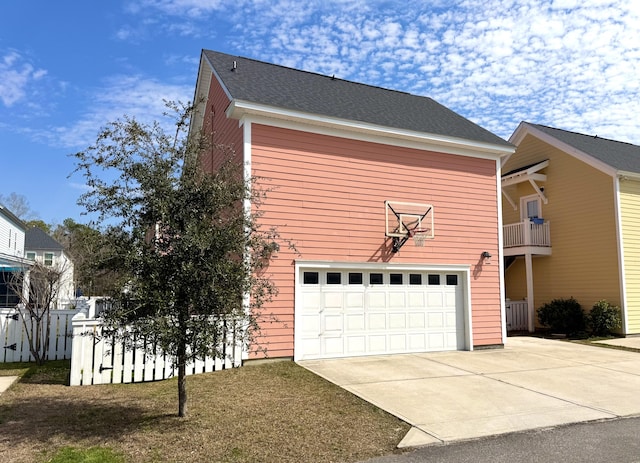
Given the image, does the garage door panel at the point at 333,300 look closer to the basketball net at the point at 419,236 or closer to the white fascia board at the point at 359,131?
the basketball net at the point at 419,236

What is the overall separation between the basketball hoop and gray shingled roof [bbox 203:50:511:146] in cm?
254

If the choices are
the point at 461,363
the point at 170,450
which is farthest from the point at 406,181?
the point at 170,450

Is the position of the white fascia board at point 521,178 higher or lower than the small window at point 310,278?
higher

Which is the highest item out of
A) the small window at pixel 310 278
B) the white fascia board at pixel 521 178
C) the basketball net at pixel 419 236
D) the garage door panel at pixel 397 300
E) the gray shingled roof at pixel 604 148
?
the gray shingled roof at pixel 604 148

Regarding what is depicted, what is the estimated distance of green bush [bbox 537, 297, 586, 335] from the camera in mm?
16688

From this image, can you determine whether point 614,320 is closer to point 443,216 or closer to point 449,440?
point 443,216

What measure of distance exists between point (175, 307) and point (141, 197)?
4.58 ft

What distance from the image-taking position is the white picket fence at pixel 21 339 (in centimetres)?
1040

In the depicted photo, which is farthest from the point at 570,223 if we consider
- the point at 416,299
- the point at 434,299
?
the point at 416,299

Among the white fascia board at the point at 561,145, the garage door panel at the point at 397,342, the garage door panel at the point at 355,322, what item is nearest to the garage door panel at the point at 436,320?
the garage door panel at the point at 397,342

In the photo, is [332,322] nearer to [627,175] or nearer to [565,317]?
[565,317]

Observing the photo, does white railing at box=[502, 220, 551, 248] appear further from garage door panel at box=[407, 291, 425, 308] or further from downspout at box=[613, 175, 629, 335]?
garage door panel at box=[407, 291, 425, 308]

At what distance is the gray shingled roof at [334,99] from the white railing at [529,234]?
235 inches

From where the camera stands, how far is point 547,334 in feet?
56.2
